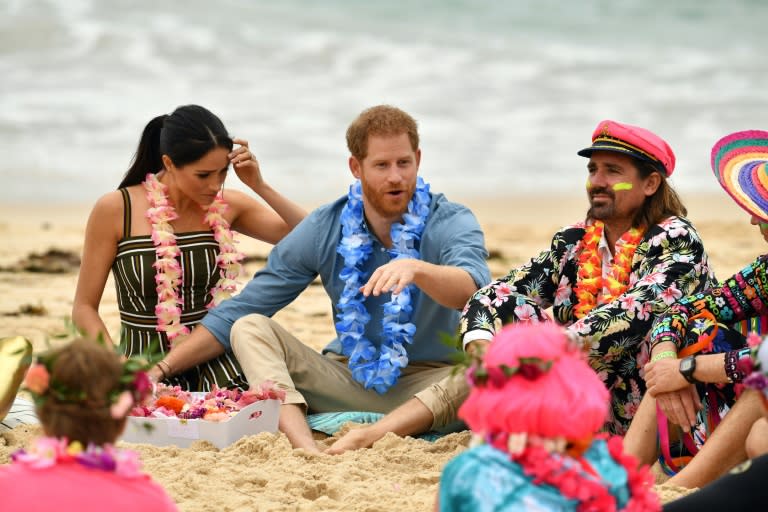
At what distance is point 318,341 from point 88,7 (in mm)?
23081

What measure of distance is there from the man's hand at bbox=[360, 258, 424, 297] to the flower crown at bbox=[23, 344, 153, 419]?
1945 millimetres

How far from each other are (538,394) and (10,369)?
304 cm

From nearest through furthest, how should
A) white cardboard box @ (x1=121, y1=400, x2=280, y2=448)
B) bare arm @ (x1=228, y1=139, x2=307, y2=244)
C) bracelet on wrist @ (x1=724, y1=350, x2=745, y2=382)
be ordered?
bracelet on wrist @ (x1=724, y1=350, x2=745, y2=382) → white cardboard box @ (x1=121, y1=400, x2=280, y2=448) → bare arm @ (x1=228, y1=139, x2=307, y2=244)

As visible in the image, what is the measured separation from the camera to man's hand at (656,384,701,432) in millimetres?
3781

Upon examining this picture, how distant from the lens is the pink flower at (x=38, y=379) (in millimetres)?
2078

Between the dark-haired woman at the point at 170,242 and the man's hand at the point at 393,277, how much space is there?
1.31 metres

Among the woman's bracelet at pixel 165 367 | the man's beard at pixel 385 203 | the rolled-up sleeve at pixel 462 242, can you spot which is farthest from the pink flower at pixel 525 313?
the woman's bracelet at pixel 165 367

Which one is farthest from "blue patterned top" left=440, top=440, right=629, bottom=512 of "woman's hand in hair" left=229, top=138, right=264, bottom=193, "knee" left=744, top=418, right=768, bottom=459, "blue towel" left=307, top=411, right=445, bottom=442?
"woman's hand in hair" left=229, top=138, right=264, bottom=193

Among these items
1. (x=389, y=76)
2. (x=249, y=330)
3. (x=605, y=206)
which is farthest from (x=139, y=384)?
(x=389, y=76)

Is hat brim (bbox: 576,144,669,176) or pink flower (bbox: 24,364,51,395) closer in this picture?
pink flower (bbox: 24,364,51,395)

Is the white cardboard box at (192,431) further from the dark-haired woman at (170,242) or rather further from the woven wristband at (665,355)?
the woven wristband at (665,355)

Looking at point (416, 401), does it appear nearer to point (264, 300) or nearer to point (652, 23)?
point (264, 300)

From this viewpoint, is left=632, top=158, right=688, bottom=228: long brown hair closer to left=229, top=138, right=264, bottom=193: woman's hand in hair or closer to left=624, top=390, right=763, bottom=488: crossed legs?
left=624, top=390, right=763, bottom=488: crossed legs

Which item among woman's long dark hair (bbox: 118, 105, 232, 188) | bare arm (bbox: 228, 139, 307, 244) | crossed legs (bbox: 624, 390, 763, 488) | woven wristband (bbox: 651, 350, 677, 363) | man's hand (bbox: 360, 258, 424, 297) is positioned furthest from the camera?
bare arm (bbox: 228, 139, 307, 244)
